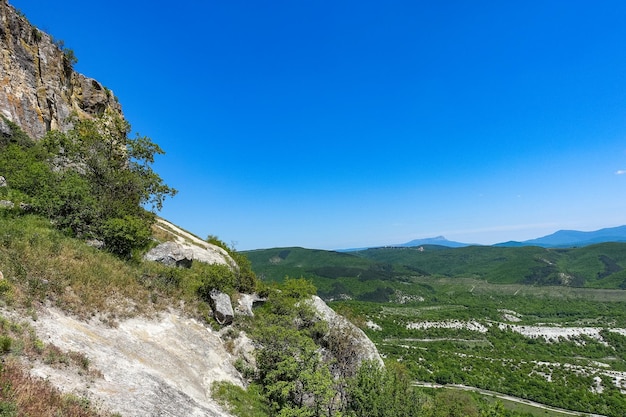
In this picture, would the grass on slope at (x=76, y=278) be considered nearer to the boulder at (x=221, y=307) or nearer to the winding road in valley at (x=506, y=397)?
the boulder at (x=221, y=307)

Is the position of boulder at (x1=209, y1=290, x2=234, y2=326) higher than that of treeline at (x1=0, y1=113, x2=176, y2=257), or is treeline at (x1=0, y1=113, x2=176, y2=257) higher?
treeline at (x1=0, y1=113, x2=176, y2=257)

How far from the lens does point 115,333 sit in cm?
1852

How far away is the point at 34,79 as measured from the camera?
57688mm

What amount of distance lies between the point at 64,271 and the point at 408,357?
131879 mm

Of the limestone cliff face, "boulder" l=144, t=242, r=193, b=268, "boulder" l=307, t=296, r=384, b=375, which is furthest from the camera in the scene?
the limestone cliff face

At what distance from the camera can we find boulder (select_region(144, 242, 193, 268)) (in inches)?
1261

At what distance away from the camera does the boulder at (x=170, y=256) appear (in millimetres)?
32031

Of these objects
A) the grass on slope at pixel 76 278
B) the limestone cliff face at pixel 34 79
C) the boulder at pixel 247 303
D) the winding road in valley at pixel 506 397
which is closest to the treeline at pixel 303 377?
the boulder at pixel 247 303

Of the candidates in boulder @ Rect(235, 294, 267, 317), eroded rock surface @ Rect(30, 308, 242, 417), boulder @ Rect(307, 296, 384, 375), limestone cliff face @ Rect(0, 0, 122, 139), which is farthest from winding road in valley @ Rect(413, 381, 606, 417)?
limestone cliff face @ Rect(0, 0, 122, 139)

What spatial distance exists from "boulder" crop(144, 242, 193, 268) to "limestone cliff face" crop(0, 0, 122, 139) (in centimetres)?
2806

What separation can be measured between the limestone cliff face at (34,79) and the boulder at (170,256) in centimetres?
2806

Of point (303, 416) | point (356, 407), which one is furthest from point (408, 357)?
point (303, 416)

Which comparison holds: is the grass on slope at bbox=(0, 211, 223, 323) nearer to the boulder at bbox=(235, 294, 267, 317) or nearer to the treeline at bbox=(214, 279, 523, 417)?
the boulder at bbox=(235, 294, 267, 317)

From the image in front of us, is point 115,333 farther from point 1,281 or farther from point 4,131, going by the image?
point 4,131
